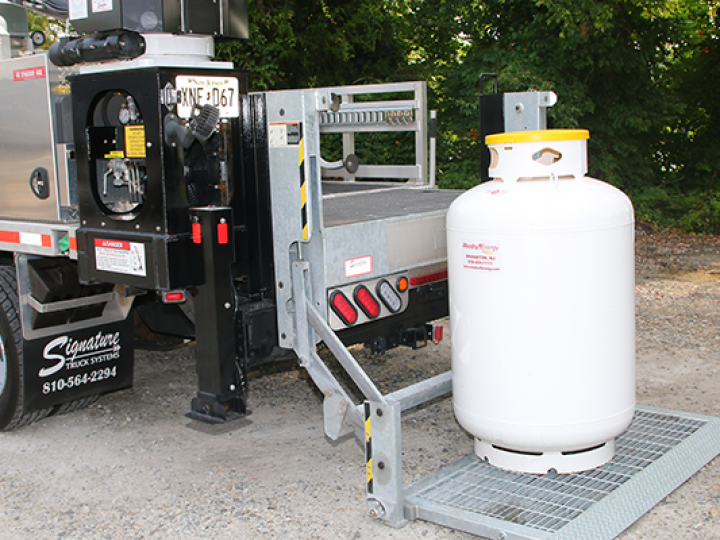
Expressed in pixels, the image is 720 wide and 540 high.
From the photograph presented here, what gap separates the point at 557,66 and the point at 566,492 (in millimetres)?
9735

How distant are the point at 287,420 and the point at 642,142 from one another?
11296 mm

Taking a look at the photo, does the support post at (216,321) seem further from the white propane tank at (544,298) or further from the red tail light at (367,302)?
the white propane tank at (544,298)

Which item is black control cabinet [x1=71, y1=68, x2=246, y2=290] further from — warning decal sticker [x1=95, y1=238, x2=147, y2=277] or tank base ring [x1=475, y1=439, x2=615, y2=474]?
tank base ring [x1=475, y1=439, x2=615, y2=474]

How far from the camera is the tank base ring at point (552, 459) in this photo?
369 cm

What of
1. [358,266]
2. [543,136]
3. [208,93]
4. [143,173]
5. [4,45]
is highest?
[4,45]

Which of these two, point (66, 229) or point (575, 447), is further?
point (66, 229)

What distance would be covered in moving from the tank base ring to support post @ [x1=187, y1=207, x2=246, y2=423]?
126 centimetres

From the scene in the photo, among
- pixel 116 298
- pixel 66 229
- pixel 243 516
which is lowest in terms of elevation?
pixel 243 516

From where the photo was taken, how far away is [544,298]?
339 cm

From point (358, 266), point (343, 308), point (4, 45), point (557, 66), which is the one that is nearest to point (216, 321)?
point (343, 308)

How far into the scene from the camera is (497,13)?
12961 mm

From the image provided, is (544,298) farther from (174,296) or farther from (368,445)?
(174,296)

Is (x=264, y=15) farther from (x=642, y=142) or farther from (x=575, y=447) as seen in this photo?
(x=575, y=447)

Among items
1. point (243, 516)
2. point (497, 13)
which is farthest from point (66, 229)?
point (497, 13)
